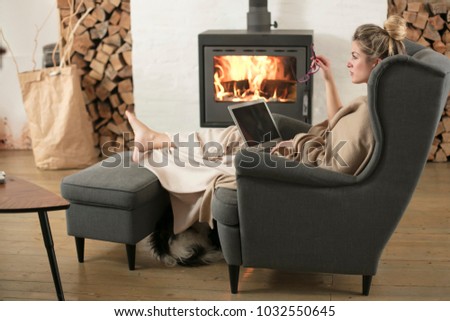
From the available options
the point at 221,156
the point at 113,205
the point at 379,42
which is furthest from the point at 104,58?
the point at 379,42

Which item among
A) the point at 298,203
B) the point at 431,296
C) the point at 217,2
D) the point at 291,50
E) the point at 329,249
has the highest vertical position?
the point at 217,2

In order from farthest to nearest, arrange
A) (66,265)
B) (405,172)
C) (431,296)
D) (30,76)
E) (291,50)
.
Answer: (30,76) < (291,50) < (66,265) < (431,296) < (405,172)

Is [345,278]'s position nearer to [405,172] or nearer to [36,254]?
[405,172]

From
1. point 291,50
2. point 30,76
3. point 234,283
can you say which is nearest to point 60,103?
point 30,76

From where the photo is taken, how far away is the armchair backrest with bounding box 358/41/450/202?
8.05ft

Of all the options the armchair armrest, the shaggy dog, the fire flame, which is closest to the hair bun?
the armchair armrest

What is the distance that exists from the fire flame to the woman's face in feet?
5.72

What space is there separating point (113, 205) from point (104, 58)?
7.38ft

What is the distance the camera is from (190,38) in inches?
190

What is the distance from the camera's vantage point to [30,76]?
4.76 metres

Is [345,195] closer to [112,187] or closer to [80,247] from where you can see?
[112,187]

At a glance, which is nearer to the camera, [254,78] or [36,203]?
[36,203]

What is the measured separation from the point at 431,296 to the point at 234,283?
30.7 inches

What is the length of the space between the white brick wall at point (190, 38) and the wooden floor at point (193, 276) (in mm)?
1525
